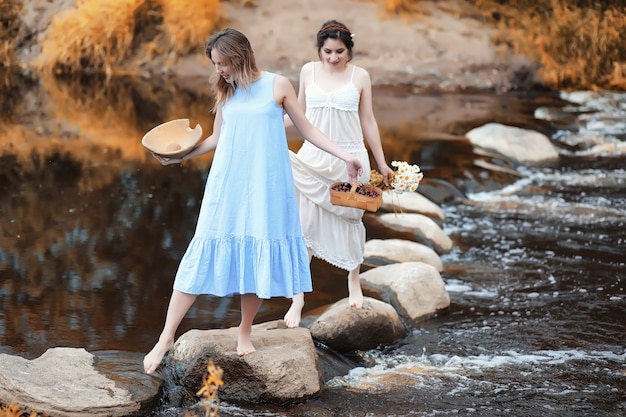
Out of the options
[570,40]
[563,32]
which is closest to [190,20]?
[563,32]

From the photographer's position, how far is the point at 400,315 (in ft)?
20.6

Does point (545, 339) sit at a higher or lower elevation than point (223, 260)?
lower

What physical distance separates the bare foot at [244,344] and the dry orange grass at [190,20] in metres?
14.5

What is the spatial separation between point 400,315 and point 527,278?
4.88 feet

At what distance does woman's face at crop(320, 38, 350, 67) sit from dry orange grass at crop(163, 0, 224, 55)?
13.8 m

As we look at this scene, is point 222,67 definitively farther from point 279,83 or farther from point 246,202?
point 246,202

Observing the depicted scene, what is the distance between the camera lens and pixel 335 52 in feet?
17.1

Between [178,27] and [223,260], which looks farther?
[178,27]

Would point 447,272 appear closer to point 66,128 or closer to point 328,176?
point 328,176

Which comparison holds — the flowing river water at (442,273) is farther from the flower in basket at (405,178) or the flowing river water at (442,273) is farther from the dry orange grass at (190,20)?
the dry orange grass at (190,20)

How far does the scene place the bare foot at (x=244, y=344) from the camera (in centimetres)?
471

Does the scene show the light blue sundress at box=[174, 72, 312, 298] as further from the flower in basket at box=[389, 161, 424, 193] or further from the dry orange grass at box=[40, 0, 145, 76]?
the dry orange grass at box=[40, 0, 145, 76]

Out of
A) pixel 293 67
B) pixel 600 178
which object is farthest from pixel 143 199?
pixel 293 67

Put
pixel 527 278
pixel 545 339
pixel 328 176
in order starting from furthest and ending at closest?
pixel 527 278, pixel 545 339, pixel 328 176
